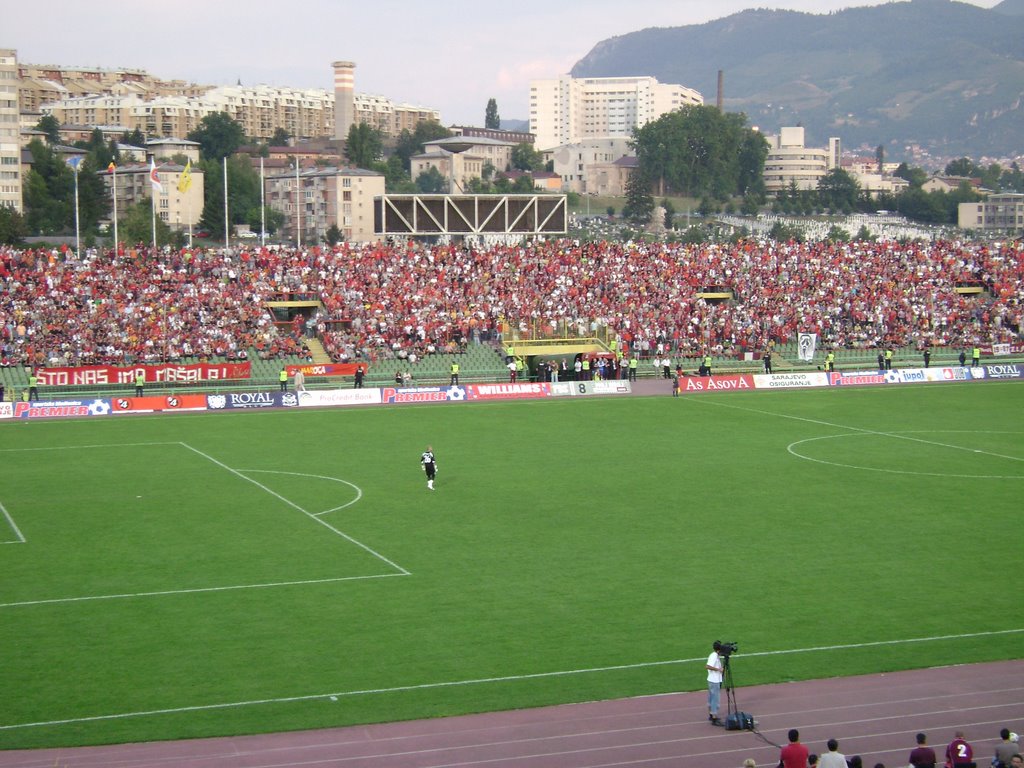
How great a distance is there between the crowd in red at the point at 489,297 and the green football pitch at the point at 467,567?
13.3 m

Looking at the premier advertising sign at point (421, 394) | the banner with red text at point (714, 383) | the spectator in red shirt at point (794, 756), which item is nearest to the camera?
the spectator in red shirt at point (794, 756)

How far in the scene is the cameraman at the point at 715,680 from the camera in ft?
60.0

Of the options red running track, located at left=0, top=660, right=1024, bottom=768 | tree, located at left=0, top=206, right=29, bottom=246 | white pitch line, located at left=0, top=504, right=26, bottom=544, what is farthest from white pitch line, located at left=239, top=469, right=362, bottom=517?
tree, located at left=0, top=206, right=29, bottom=246

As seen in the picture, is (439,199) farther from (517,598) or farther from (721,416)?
(517,598)

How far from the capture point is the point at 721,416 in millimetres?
52031

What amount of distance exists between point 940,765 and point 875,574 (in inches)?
403

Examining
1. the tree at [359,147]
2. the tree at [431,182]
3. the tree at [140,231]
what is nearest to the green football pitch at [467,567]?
the tree at [140,231]

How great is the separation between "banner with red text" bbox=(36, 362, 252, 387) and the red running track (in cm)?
4020

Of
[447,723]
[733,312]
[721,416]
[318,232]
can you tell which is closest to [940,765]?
[447,723]

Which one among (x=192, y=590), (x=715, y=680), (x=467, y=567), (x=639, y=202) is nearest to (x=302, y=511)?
(x=467, y=567)

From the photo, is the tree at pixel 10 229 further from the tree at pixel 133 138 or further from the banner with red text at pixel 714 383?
the tree at pixel 133 138

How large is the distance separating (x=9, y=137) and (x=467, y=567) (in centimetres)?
12247

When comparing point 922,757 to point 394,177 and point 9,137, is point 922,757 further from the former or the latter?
point 394,177

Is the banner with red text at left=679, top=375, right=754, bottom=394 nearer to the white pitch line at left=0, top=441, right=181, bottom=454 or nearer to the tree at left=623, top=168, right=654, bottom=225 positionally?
the white pitch line at left=0, top=441, right=181, bottom=454
